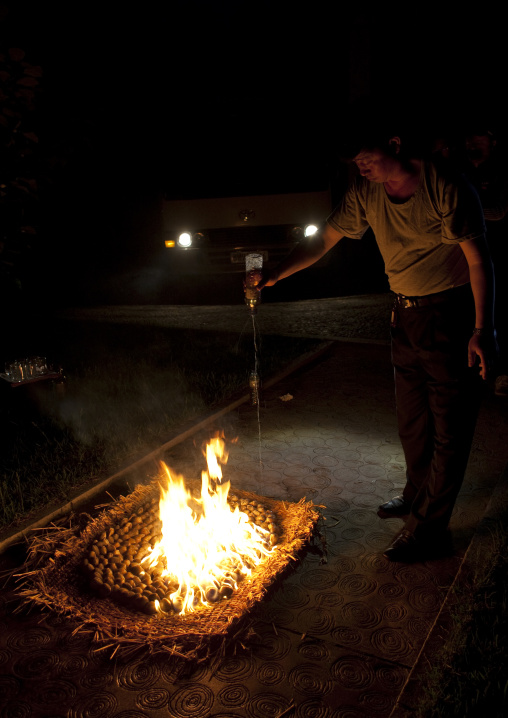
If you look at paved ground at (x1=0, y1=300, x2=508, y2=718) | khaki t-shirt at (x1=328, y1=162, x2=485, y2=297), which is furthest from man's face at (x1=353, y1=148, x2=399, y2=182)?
paved ground at (x1=0, y1=300, x2=508, y2=718)

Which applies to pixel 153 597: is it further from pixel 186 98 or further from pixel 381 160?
pixel 186 98

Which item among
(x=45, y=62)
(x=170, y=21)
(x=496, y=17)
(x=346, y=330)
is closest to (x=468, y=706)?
(x=346, y=330)

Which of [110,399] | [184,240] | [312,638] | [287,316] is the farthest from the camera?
[184,240]

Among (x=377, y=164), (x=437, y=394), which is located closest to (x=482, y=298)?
(x=437, y=394)

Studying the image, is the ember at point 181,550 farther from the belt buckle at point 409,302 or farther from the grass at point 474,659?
the belt buckle at point 409,302

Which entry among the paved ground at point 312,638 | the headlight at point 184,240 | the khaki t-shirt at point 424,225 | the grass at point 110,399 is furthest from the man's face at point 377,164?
the headlight at point 184,240

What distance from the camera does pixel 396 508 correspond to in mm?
3549

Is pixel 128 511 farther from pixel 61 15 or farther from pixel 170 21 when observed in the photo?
pixel 170 21

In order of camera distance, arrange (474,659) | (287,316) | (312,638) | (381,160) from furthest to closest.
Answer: (287,316)
(381,160)
(312,638)
(474,659)

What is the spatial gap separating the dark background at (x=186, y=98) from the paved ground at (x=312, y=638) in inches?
93.5

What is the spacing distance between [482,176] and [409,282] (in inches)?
29.8

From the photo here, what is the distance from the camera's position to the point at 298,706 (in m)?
2.22

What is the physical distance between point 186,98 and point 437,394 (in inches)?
376

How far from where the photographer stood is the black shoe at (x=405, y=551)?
309cm
